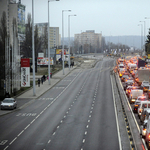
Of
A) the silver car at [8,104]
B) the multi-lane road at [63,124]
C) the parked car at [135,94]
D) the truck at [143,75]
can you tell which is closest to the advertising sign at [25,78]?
the multi-lane road at [63,124]

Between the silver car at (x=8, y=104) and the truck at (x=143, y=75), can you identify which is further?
the truck at (x=143, y=75)

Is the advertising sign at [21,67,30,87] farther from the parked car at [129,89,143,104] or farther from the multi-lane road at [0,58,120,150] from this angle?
the parked car at [129,89,143,104]

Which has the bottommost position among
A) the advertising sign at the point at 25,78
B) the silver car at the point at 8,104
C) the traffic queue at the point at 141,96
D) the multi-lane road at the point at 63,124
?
the multi-lane road at the point at 63,124

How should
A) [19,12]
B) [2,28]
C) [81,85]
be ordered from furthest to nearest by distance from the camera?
[19,12] → [81,85] → [2,28]

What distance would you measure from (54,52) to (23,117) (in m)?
67.0

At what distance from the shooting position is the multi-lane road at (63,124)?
22328mm

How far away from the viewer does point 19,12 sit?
173m

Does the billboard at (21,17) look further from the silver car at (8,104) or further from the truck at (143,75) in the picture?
the silver car at (8,104)

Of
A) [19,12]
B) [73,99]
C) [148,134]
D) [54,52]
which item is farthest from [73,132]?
[19,12]

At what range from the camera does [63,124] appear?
28812 mm

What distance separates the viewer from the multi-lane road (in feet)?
73.3

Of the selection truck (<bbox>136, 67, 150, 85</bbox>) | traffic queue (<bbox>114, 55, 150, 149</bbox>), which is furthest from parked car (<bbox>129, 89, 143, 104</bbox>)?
truck (<bbox>136, 67, 150, 85</bbox>)

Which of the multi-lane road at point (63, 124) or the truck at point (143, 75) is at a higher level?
the truck at point (143, 75)

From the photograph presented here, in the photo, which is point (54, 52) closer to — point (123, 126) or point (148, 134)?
point (123, 126)
